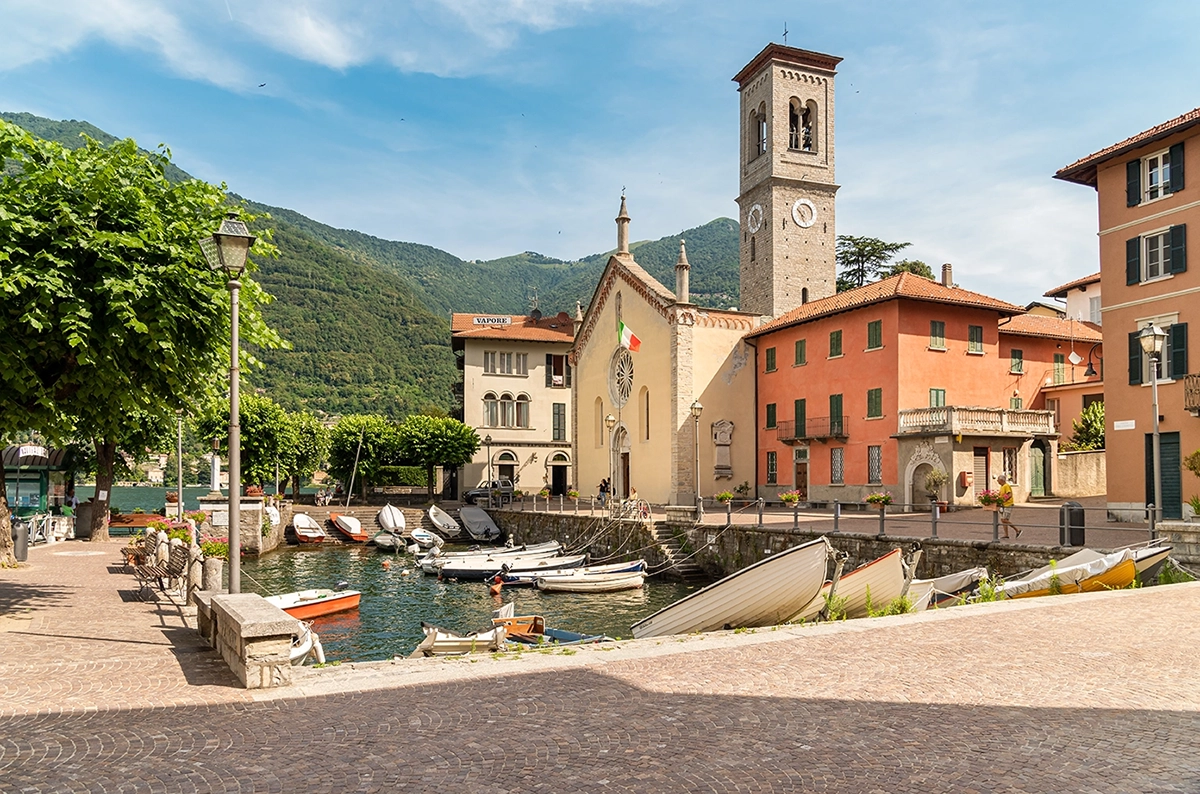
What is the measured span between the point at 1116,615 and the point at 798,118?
152 ft

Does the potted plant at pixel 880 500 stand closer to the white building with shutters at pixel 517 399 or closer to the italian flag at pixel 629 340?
the italian flag at pixel 629 340

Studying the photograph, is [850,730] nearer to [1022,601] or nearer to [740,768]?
[740,768]

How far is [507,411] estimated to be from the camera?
56.8 m

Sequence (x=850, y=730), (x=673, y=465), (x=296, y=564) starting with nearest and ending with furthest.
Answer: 1. (x=850, y=730)
2. (x=296, y=564)
3. (x=673, y=465)

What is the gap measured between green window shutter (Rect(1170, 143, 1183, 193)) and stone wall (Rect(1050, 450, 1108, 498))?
46.1 ft

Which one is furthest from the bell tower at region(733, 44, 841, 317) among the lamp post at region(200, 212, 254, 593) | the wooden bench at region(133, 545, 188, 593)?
the lamp post at region(200, 212, 254, 593)

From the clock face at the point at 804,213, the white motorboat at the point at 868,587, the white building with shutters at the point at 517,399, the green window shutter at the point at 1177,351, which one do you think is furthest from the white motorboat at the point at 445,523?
the green window shutter at the point at 1177,351

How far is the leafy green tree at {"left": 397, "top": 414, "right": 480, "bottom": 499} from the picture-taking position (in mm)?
50406

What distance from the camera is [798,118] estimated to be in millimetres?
52750

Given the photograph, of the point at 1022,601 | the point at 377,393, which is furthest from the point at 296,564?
the point at 377,393

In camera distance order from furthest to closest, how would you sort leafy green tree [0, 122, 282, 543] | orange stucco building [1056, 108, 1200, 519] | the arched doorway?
the arched doorway
orange stucco building [1056, 108, 1200, 519]
leafy green tree [0, 122, 282, 543]

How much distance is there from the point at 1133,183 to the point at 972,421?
944cm

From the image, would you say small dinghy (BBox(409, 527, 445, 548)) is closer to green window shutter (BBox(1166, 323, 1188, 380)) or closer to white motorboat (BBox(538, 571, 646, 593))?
white motorboat (BBox(538, 571, 646, 593))

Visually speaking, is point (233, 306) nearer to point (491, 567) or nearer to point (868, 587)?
point (868, 587)
